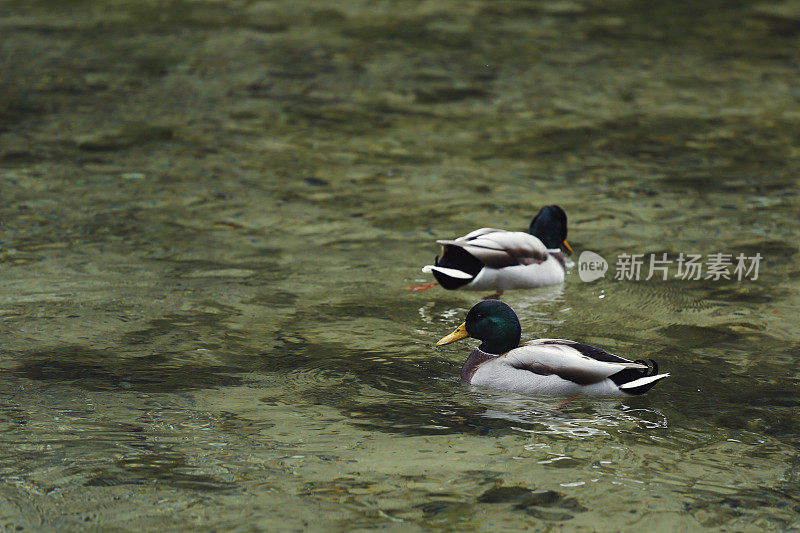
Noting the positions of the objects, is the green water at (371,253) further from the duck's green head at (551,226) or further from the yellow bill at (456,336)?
the duck's green head at (551,226)

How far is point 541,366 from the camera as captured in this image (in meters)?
6.17

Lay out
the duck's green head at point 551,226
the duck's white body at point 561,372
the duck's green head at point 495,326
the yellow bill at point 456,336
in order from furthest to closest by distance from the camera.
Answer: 1. the duck's green head at point 551,226
2. the yellow bill at point 456,336
3. the duck's green head at point 495,326
4. the duck's white body at point 561,372

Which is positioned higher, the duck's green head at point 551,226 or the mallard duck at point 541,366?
the duck's green head at point 551,226

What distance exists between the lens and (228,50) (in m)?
14.7

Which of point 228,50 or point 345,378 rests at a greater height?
point 228,50

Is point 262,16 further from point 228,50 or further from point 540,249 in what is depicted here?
point 540,249

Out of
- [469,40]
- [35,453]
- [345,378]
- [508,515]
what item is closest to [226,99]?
[469,40]

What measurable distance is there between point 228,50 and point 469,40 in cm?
304

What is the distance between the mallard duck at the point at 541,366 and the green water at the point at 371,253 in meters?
0.13

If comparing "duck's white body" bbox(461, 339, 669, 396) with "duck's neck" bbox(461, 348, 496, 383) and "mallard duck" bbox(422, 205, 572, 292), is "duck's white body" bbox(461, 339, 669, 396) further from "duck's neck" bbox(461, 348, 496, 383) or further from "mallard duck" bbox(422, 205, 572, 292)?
"mallard duck" bbox(422, 205, 572, 292)

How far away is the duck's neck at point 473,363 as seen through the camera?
636 cm

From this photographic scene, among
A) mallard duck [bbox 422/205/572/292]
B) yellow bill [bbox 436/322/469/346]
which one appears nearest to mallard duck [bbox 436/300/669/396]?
yellow bill [bbox 436/322/469/346]

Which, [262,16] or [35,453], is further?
[262,16]

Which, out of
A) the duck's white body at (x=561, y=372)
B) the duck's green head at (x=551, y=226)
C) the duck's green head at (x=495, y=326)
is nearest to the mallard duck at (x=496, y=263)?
the duck's green head at (x=551, y=226)
